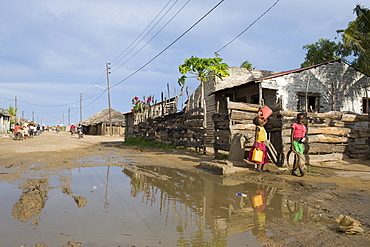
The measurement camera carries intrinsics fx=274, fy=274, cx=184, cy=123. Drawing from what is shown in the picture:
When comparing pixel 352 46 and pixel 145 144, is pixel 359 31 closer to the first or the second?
pixel 352 46

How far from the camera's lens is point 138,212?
3963 millimetres

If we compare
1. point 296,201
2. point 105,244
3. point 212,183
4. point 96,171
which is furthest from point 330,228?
point 96,171

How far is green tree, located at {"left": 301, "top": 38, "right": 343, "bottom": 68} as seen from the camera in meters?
25.1

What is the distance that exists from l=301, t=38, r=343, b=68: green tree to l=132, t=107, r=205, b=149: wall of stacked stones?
675 inches

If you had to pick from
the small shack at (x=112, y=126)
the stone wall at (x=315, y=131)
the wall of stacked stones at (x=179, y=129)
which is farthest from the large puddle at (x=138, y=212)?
the small shack at (x=112, y=126)

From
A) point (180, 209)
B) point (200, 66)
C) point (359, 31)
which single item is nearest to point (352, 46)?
point (359, 31)

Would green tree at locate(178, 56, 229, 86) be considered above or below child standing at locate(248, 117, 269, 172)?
above

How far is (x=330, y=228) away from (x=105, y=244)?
2.68 metres

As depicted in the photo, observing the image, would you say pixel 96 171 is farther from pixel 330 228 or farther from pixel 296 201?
pixel 330 228

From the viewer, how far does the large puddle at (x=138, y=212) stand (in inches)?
119

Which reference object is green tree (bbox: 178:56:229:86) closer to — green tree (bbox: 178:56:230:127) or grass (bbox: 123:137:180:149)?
green tree (bbox: 178:56:230:127)

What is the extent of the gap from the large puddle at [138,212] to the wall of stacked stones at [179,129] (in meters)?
7.01

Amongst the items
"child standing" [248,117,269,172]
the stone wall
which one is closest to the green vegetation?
the stone wall

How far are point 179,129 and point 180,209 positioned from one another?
1112cm
